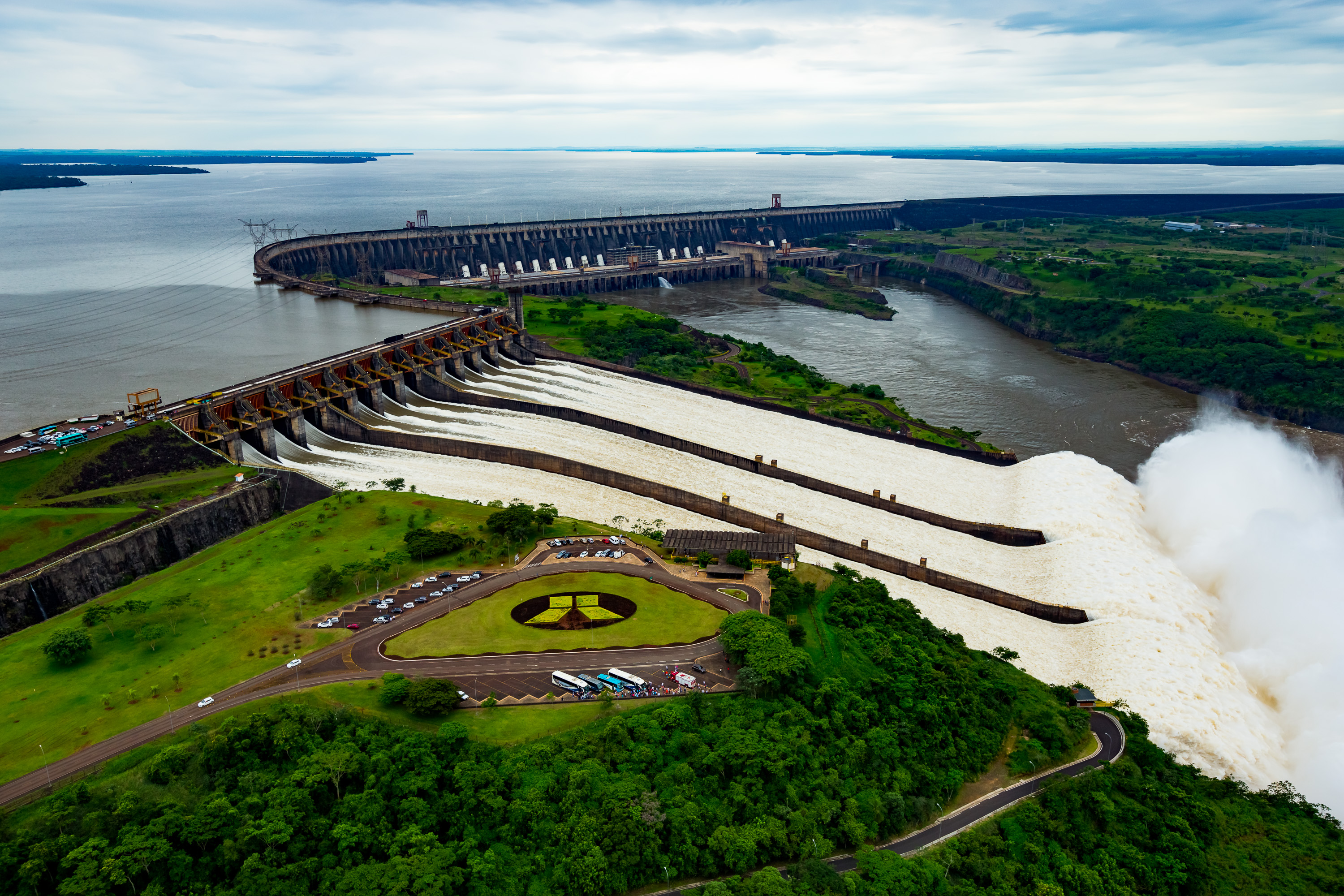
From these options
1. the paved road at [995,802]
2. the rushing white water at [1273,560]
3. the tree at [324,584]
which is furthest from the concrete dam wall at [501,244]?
the paved road at [995,802]

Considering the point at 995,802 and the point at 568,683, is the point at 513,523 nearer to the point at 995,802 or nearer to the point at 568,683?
the point at 568,683

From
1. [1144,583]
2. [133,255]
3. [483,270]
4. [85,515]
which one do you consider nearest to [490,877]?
[85,515]

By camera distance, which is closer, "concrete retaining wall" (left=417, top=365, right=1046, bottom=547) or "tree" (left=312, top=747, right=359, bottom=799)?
"tree" (left=312, top=747, right=359, bottom=799)

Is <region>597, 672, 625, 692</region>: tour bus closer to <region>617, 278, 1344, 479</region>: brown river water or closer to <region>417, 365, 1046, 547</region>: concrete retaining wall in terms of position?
<region>417, 365, 1046, 547</region>: concrete retaining wall

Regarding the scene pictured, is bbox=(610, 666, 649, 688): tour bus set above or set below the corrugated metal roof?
below

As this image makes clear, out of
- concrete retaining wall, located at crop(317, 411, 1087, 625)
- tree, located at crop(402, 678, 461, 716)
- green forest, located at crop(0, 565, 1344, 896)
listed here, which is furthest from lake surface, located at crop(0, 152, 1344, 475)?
tree, located at crop(402, 678, 461, 716)

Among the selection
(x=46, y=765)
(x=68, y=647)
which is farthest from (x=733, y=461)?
(x=46, y=765)
